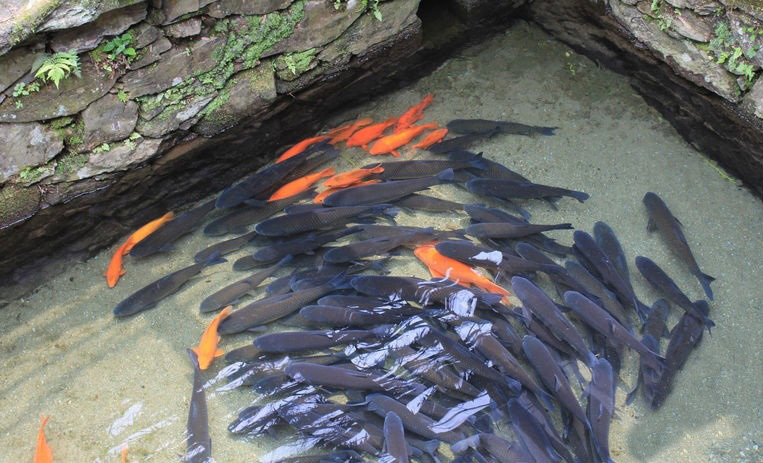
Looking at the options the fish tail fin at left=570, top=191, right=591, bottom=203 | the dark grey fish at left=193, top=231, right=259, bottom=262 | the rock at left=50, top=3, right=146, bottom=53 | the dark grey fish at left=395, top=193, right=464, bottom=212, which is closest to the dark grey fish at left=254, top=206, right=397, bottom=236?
the dark grey fish at left=193, top=231, right=259, bottom=262

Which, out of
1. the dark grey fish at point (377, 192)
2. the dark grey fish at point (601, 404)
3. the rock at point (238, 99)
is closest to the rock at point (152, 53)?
the rock at point (238, 99)

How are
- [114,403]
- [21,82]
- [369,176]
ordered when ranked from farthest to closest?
1. [369,176]
2. [114,403]
3. [21,82]

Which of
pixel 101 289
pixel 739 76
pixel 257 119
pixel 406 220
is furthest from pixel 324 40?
pixel 739 76

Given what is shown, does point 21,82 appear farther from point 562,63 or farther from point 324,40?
point 562,63

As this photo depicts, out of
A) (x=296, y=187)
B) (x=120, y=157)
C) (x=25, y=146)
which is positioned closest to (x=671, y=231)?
(x=296, y=187)

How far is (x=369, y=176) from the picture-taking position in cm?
534

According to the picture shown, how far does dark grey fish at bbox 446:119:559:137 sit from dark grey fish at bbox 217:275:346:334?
1878 mm

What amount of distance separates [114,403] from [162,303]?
78cm

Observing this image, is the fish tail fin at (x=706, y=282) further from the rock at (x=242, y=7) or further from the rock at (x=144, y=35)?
the rock at (x=144, y=35)

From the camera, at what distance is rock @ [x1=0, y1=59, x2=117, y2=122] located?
4055mm

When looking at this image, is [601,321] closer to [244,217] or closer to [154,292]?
[244,217]

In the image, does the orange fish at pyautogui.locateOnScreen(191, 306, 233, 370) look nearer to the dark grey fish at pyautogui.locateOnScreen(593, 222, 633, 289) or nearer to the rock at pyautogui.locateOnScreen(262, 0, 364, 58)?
the rock at pyautogui.locateOnScreen(262, 0, 364, 58)

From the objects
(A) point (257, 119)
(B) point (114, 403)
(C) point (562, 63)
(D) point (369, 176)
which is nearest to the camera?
(B) point (114, 403)

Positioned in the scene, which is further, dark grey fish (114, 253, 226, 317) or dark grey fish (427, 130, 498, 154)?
dark grey fish (427, 130, 498, 154)
